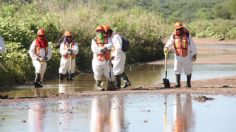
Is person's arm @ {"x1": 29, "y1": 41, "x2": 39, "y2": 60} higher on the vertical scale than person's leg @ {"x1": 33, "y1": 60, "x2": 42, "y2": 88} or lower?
higher

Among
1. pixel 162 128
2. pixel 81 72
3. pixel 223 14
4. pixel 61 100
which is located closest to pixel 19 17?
pixel 81 72

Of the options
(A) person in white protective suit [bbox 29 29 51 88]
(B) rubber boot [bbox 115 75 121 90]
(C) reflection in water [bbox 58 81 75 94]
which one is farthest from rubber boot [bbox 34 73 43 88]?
(B) rubber boot [bbox 115 75 121 90]

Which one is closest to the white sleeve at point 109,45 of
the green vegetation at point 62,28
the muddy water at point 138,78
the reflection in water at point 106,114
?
the muddy water at point 138,78

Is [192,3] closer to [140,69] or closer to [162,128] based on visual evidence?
[140,69]

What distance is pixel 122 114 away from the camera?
1559 cm

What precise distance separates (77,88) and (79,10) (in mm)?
12796

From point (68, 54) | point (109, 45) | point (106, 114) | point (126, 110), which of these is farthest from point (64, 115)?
point (68, 54)

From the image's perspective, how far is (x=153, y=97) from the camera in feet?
62.5

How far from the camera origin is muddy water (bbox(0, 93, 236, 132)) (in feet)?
44.9

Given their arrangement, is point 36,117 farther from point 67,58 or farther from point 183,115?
point 67,58

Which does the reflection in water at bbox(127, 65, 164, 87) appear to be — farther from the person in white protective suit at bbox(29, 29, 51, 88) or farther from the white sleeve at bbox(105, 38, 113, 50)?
the white sleeve at bbox(105, 38, 113, 50)

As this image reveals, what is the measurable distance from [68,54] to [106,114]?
33.8ft

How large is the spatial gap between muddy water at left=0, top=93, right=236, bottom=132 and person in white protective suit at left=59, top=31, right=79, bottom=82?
20.9ft

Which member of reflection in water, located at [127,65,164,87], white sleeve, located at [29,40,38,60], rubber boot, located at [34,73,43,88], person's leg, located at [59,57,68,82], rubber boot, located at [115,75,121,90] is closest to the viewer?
rubber boot, located at [115,75,121,90]
